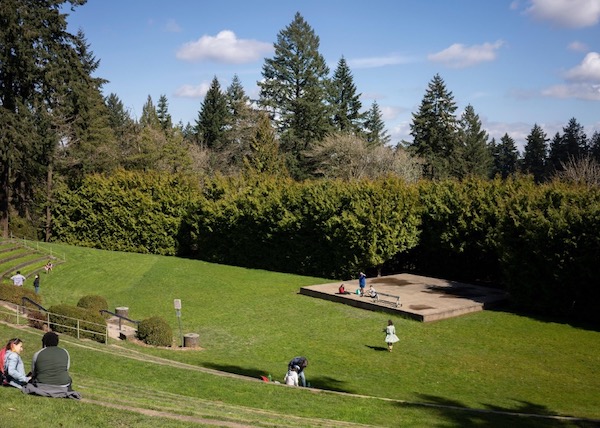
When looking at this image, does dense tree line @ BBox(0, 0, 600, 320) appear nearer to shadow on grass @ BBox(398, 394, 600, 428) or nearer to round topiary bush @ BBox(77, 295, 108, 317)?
shadow on grass @ BBox(398, 394, 600, 428)

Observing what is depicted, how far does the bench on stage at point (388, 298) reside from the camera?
29558mm

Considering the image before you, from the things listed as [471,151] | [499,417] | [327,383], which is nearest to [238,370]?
[327,383]

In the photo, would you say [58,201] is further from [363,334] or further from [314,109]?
[363,334]

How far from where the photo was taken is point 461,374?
808 inches

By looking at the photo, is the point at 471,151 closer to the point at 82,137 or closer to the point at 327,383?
the point at 82,137

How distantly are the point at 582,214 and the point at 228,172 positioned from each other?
57.7 meters

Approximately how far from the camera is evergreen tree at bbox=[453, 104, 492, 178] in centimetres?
7875

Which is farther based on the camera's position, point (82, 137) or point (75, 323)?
point (82, 137)

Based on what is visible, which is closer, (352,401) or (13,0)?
(352,401)

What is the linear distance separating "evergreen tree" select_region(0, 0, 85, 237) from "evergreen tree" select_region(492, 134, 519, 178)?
327 ft

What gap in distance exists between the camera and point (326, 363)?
71.3 ft

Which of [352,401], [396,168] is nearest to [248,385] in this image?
[352,401]

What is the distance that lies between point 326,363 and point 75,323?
9806 mm

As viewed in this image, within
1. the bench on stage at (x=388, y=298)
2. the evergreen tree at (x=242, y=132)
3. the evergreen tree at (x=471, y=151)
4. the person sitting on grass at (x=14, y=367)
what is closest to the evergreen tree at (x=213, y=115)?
the evergreen tree at (x=242, y=132)
